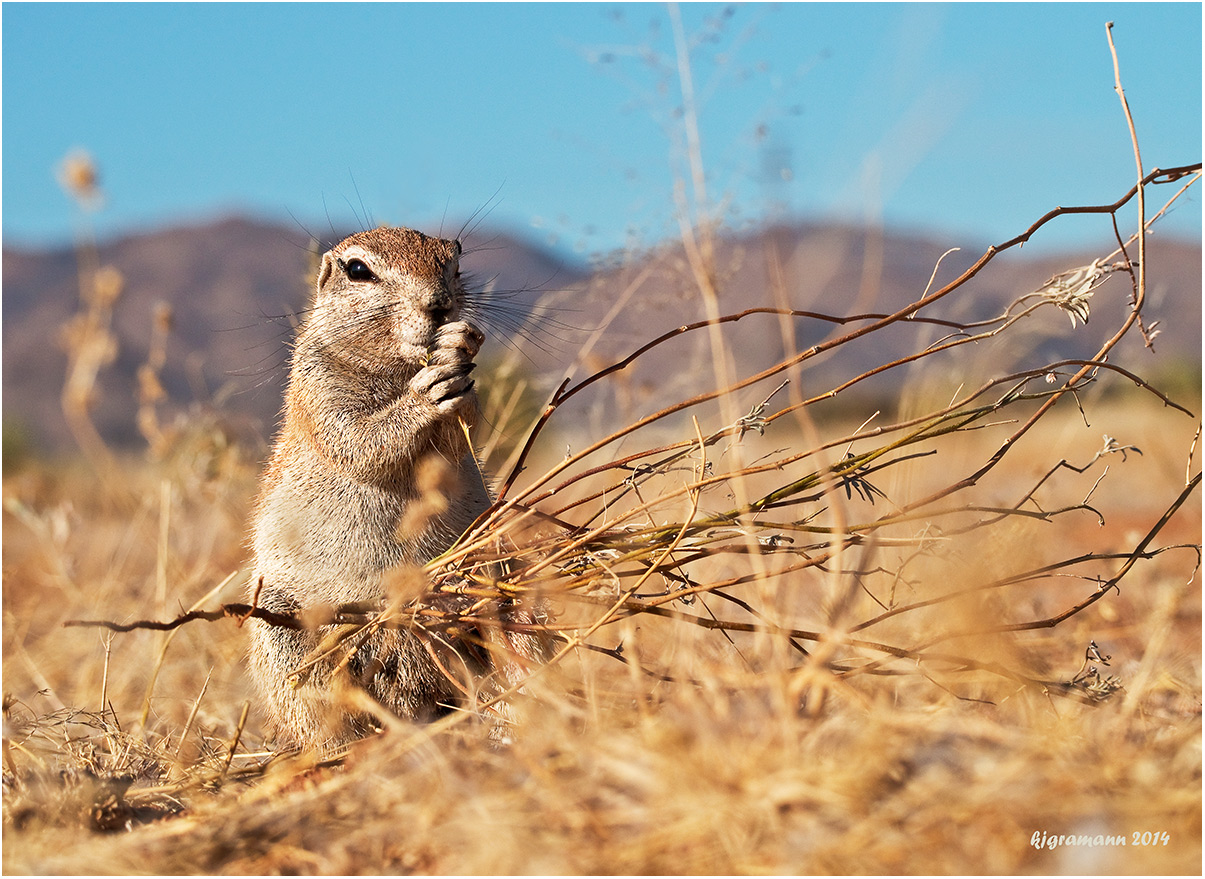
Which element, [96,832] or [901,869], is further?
[96,832]

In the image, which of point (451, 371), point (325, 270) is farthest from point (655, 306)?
point (325, 270)

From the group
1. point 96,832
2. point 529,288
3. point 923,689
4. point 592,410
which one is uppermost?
point 529,288

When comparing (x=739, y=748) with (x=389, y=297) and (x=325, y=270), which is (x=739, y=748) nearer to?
(x=389, y=297)

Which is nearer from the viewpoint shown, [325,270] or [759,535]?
[759,535]

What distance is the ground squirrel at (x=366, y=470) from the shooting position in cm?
302

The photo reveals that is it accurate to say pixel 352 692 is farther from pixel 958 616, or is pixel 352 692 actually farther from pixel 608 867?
pixel 958 616

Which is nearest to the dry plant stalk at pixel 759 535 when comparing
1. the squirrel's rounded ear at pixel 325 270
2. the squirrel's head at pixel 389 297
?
the squirrel's head at pixel 389 297

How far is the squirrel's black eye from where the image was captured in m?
3.60

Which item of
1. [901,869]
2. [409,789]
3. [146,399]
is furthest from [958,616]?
[146,399]

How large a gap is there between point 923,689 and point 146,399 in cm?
392

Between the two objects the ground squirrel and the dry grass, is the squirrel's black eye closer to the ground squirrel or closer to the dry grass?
the ground squirrel

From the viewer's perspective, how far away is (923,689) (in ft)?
A: 7.86

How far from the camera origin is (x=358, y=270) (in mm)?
3623

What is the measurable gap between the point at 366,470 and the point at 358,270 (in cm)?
83
